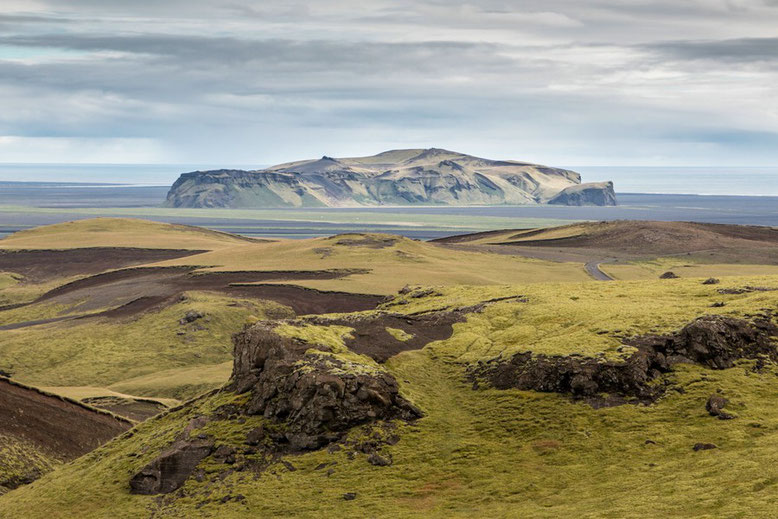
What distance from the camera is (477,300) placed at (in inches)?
3068

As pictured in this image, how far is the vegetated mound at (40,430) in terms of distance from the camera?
6850 centimetres

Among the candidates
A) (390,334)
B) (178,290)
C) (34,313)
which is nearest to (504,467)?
(390,334)

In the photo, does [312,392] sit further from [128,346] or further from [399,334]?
[128,346]

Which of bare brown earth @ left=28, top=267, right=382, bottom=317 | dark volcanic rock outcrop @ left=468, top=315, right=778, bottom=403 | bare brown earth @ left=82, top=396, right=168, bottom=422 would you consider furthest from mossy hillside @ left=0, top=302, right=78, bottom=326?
dark volcanic rock outcrop @ left=468, top=315, right=778, bottom=403

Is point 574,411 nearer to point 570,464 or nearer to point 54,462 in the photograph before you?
point 570,464

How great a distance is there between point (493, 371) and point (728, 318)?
51.5 feet

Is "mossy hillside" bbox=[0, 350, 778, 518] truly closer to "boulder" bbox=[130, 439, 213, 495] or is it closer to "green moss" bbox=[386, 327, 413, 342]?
"boulder" bbox=[130, 439, 213, 495]

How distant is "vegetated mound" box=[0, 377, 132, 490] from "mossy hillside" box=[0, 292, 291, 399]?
76.8ft

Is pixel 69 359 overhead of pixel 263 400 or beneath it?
beneath

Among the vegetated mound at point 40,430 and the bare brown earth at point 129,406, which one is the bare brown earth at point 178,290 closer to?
the bare brown earth at point 129,406

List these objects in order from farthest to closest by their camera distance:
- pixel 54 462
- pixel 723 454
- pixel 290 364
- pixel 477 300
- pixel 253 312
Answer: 1. pixel 253 312
2. pixel 477 300
3. pixel 54 462
4. pixel 290 364
5. pixel 723 454

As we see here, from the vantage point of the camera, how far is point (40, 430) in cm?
7531

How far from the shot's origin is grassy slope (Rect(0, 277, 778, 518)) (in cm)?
4166

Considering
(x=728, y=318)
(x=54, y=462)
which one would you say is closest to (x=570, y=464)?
(x=728, y=318)
